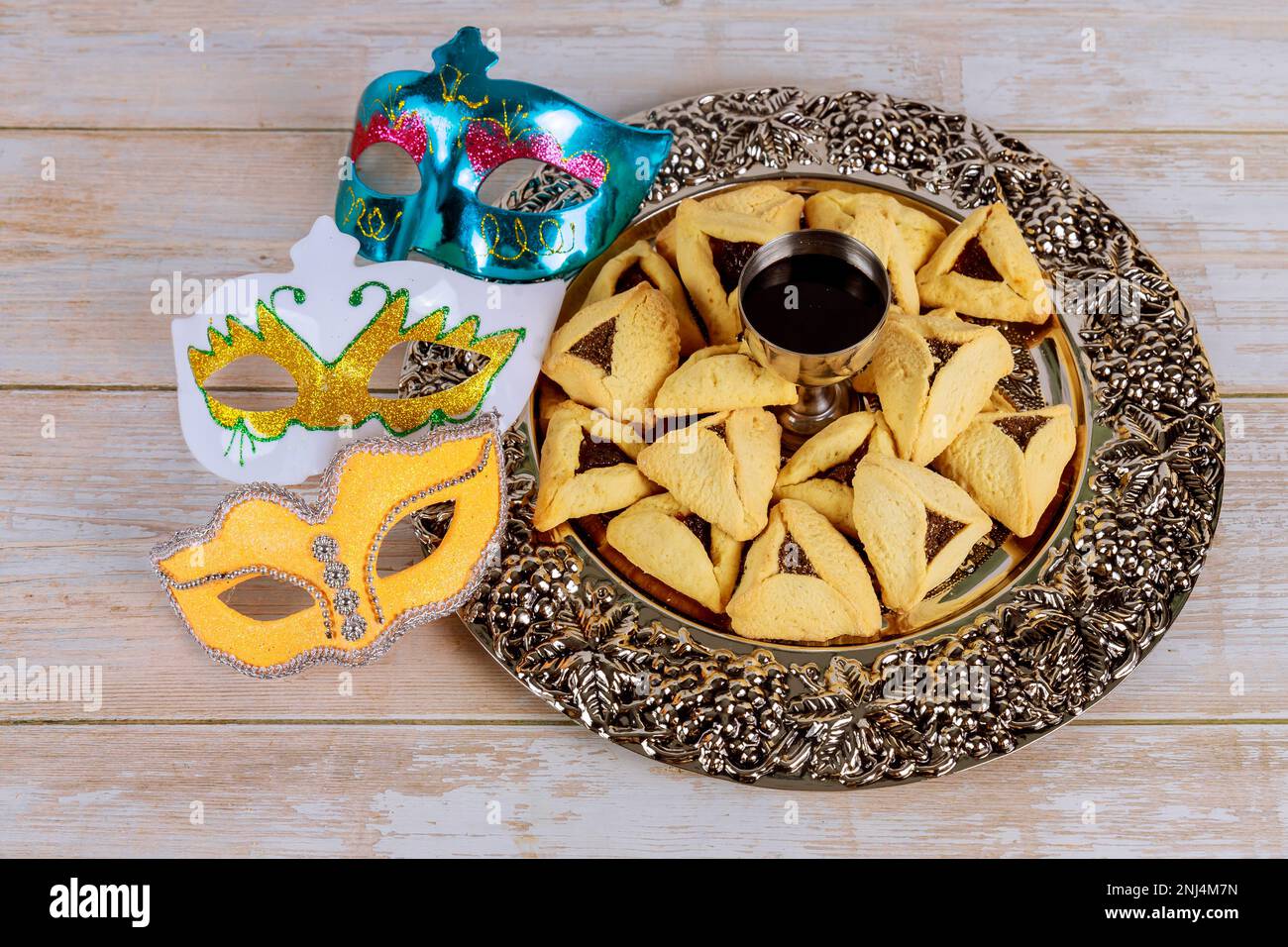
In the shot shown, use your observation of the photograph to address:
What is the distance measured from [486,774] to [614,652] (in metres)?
0.21

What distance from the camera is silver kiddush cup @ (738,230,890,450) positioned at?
1189mm

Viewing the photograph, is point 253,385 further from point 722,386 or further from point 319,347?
point 722,386

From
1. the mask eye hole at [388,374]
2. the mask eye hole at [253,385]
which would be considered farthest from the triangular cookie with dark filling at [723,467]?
the mask eye hole at [253,385]

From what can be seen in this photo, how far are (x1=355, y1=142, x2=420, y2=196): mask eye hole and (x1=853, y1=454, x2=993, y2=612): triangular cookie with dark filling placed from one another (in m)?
0.81

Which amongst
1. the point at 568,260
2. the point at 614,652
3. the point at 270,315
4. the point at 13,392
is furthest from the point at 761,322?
the point at 13,392

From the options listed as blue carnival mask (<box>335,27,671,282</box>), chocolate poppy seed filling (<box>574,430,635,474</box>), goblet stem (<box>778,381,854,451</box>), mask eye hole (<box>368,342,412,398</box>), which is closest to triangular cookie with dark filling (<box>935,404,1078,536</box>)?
goblet stem (<box>778,381,854,451</box>)

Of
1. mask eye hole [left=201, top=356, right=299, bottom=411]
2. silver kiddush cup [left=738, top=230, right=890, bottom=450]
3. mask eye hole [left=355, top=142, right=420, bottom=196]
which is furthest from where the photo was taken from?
mask eye hole [left=355, top=142, right=420, bottom=196]

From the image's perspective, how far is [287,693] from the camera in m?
1.33

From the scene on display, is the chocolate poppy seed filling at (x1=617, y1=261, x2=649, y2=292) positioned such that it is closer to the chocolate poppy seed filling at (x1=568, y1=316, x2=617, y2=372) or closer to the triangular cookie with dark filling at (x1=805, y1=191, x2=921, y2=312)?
the chocolate poppy seed filling at (x1=568, y1=316, x2=617, y2=372)

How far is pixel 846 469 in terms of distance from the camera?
129 cm

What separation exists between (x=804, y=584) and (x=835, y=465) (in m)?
0.16

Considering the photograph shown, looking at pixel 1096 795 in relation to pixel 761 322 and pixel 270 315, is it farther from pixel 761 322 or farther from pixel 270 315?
pixel 270 315

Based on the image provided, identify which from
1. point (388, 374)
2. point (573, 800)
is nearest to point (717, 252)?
point (388, 374)

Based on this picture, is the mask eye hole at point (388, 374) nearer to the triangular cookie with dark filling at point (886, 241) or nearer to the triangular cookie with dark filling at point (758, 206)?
the triangular cookie with dark filling at point (758, 206)
